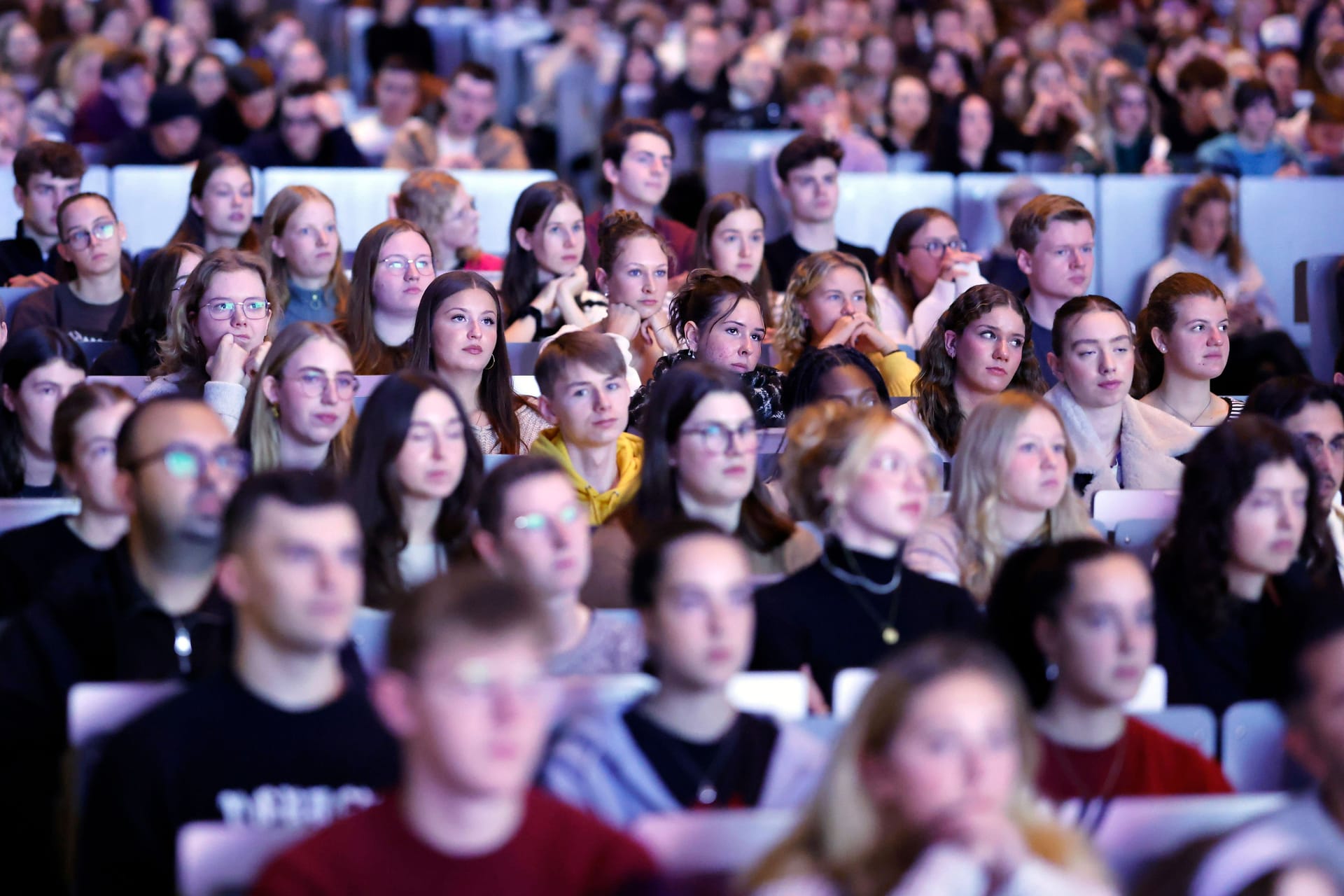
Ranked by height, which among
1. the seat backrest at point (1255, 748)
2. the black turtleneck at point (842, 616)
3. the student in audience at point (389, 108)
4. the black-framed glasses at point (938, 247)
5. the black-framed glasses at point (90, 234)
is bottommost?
the seat backrest at point (1255, 748)

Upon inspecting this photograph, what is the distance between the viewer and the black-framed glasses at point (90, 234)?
15.2 ft

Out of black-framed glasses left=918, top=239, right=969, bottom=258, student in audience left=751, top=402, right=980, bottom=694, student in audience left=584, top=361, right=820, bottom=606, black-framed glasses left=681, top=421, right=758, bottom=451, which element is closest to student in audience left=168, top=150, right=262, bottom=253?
black-framed glasses left=918, top=239, right=969, bottom=258

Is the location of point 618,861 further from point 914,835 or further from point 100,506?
point 100,506

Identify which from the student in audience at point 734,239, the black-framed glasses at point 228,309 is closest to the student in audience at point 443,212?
the student in audience at point 734,239

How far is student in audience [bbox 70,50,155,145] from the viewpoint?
646cm

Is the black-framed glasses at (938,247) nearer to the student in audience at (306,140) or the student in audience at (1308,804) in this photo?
the student in audience at (306,140)

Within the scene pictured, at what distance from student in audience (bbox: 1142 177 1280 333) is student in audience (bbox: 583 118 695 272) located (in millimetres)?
1645

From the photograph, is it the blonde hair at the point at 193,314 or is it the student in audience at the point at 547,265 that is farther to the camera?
the student in audience at the point at 547,265

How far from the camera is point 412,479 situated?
2.81 meters

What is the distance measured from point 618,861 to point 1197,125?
237 inches

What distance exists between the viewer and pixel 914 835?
5.74 ft

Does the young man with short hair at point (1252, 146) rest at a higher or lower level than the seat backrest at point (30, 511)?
higher

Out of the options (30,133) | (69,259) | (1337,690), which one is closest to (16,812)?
(1337,690)

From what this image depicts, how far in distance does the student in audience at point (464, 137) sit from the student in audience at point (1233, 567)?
4.03 meters
